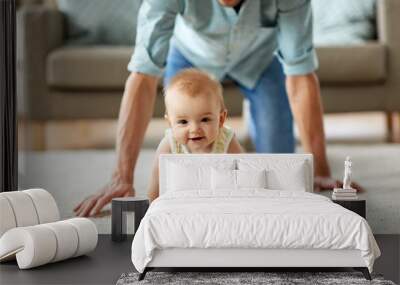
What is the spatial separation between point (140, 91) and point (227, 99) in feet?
1.53

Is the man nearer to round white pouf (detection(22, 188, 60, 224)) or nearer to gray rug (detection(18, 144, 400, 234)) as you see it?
gray rug (detection(18, 144, 400, 234))

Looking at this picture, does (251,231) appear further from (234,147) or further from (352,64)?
(352,64)

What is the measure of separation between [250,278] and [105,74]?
1.93 metres

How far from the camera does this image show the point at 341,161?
4.62m

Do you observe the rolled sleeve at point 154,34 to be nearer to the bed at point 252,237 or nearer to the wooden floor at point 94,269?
the wooden floor at point 94,269

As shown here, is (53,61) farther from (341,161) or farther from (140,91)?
(341,161)

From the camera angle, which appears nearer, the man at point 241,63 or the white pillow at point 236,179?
the white pillow at point 236,179

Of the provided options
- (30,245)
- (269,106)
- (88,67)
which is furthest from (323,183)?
(30,245)

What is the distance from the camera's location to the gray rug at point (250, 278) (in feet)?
9.98

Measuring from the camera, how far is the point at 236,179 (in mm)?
3773

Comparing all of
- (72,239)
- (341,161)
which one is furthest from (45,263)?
(341,161)

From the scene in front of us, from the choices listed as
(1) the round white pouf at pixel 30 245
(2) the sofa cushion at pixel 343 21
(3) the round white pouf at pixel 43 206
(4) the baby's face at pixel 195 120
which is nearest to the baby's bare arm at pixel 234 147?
(4) the baby's face at pixel 195 120

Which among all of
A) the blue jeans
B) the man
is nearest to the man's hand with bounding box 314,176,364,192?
the man

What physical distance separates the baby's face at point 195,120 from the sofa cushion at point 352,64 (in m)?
0.75
